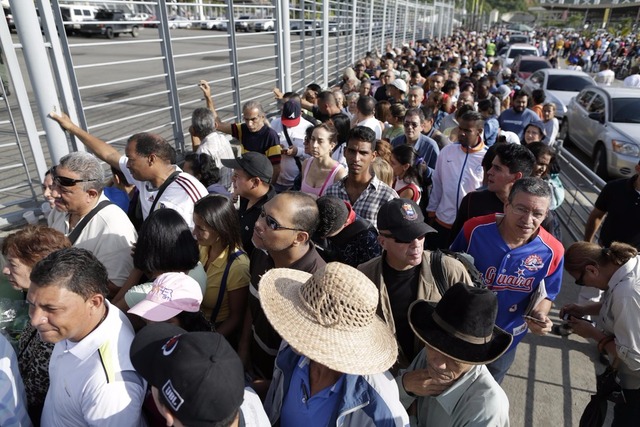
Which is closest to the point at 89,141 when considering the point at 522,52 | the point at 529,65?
the point at 529,65

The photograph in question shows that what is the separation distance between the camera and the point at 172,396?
1399 mm

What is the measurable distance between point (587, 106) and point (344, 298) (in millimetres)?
10937

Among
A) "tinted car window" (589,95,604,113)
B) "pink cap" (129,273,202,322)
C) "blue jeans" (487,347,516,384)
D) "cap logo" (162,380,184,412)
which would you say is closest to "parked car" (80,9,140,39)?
"pink cap" (129,273,202,322)

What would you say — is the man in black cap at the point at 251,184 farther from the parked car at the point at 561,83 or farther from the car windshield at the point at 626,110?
the parked car at the point at 561,83

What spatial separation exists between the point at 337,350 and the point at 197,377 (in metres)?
0.57

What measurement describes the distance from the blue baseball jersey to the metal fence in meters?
3.79

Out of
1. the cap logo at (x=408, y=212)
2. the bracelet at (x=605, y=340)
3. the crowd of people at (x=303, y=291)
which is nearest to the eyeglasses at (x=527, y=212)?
the crowd of people at (x=303, y=291)

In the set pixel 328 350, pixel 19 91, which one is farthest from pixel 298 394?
pixel 19 91

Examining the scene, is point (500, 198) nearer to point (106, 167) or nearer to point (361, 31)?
point (106, 167)

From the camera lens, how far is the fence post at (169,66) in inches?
207

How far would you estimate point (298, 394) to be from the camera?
1.90 m

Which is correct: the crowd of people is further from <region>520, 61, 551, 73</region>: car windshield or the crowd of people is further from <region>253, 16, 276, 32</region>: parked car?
<region>520, 61, 551, 73</region>: car windshield

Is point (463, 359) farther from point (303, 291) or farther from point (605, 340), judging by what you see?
point (605, 340)

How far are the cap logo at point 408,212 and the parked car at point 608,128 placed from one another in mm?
7715
